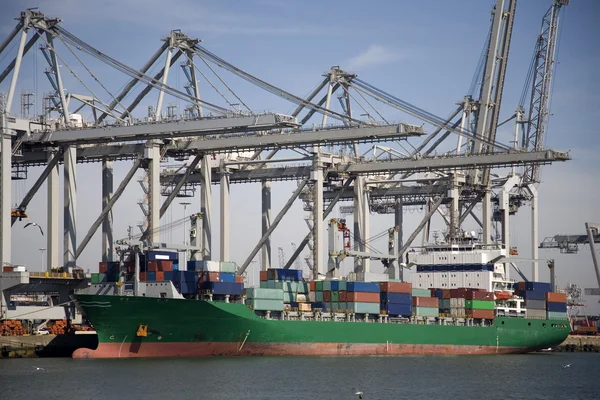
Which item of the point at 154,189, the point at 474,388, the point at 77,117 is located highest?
the point at 77,117

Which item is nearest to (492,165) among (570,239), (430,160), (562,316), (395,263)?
(430,160)

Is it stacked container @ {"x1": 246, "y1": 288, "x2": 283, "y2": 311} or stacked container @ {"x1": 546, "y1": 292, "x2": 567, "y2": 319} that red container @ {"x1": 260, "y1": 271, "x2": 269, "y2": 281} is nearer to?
stacked container @ {"x1": 246, "y1": 288, "x2": 283, "y2": 311}

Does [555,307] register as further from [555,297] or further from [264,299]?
[264,299]

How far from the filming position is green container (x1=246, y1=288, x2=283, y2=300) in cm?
4828

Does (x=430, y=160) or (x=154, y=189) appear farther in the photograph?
(x=430, y=160)

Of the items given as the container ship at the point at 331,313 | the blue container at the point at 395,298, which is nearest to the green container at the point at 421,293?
the container ship at the point at 331,313

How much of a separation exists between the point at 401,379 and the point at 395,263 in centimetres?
1835

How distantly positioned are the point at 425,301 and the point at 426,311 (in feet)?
1.69

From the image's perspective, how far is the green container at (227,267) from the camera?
46938 mm

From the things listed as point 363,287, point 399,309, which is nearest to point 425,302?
point 399,309

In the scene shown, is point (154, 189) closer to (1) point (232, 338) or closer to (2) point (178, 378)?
(1) point (232, 338)

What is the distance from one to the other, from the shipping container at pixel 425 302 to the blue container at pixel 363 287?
120 inches

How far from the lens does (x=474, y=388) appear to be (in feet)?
126

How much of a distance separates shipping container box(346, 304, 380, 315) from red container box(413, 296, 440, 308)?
343 cm
